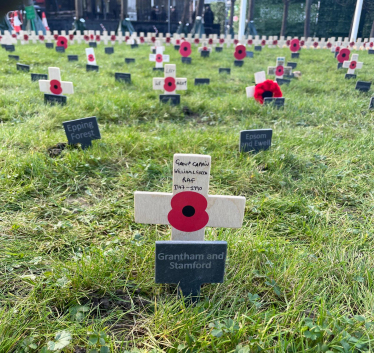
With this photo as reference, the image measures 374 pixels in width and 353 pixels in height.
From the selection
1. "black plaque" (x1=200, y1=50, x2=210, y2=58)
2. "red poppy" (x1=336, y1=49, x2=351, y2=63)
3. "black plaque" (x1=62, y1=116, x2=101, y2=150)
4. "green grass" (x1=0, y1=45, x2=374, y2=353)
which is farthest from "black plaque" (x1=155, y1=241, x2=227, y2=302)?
"black plaque" (x1=200, y1=50, x2=210, y2=58)

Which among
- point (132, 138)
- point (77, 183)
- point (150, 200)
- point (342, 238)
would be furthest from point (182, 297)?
point (132, 138)

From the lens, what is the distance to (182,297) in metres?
1.40

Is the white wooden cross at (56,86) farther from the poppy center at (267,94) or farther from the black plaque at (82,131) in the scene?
the poppy center at (267,94)

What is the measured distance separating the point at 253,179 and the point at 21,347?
1966mm

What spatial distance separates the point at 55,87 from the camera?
4.46 metres

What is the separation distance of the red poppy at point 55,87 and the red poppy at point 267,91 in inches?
109

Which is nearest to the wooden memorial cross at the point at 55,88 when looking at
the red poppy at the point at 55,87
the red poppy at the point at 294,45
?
the red poppy at the point at 55,87

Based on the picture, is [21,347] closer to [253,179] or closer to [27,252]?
[27,252]

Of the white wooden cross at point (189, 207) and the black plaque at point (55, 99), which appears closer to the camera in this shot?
the white wooden cross at point (189, 207)

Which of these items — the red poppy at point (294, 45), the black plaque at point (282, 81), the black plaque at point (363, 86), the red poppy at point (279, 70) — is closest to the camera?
the black plaque at point (363, 86)

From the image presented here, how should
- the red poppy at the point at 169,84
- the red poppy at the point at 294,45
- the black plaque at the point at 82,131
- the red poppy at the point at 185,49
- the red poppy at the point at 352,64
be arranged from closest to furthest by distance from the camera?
the black plaque at the point at 82,131 < the red poppy at the point at 169,84 < the red poppy at the point at 352,64 < the red poppy at the point at 185,49 < the red poppy at the point at 294,45

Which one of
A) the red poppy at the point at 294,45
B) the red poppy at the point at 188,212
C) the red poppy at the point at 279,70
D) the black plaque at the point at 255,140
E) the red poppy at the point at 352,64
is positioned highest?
the red poppy at the point at 294,45

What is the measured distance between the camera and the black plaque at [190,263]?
137 cm

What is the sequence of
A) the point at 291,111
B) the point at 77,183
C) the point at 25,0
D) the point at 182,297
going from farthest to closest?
the point at 291,111 → the point at 77,183 → the point at 182,297 → the point at 25,0
